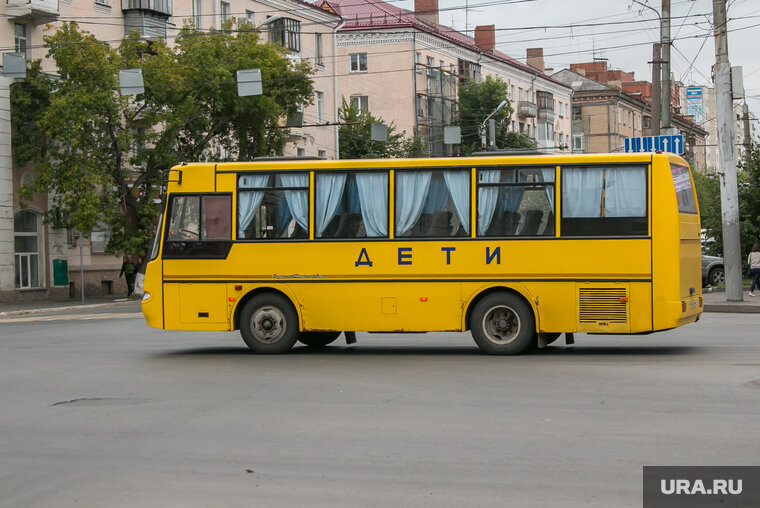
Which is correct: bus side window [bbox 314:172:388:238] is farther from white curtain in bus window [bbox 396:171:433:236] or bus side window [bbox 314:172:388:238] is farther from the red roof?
the red roof

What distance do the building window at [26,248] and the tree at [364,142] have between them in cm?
2586

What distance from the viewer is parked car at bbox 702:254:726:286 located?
124ft

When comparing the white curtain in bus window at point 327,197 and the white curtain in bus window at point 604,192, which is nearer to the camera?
the white curtain in bus window at point 604,192

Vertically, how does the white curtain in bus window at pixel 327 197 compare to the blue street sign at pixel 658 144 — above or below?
below

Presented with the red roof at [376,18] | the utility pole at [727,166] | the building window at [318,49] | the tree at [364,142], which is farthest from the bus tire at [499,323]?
the red roof at [376,18]

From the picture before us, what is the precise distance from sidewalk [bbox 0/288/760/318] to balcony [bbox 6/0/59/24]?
10.4 meters

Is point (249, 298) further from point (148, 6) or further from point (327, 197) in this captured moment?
point (148, 6)

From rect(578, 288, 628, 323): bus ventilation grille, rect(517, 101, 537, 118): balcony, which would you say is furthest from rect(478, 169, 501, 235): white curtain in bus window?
rect(517, 101, 537, 118): balcony

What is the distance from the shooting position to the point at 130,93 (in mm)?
37375

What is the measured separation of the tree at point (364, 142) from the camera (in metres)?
63.7

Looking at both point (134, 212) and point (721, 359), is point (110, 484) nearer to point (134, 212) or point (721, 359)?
point (721, 359)

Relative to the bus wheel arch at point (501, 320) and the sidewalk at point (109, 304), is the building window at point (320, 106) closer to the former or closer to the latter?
the sidewalk at point (109, 304)

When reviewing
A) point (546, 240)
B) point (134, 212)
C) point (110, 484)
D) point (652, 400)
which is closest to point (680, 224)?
point (546, 240)

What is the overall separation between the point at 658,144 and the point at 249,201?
16.9 metres
